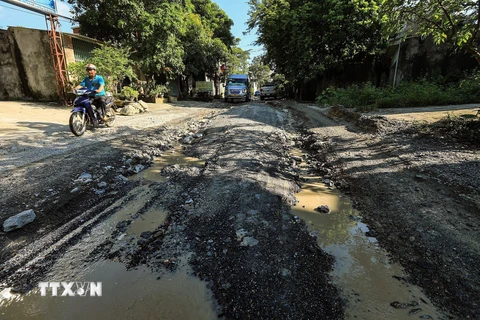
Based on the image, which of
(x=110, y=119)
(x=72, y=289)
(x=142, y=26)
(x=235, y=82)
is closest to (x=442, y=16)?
(x=72, y=289)

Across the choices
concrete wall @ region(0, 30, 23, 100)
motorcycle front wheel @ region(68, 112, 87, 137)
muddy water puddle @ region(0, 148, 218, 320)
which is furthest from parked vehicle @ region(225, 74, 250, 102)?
muddy water puddle @ region(0, 148, 218, 320)

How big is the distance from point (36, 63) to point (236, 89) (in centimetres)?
1153

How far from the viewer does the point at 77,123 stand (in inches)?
225

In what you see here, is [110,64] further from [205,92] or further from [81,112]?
[205,92]

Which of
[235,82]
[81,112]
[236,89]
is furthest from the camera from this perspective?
[235,82]

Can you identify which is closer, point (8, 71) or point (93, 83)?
point (93, 83)

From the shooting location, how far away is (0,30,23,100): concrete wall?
1086 centimetres

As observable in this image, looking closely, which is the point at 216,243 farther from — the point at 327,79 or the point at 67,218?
the point at 327,79

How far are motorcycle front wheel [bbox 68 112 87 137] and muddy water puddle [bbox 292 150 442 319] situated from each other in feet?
16.6

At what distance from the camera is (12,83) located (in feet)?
36.8

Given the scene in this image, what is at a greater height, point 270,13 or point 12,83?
point 270,13

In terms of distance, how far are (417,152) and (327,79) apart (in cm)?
1520

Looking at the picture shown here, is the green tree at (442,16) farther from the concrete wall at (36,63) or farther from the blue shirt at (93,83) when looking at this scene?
the concrete wall at (36,63)

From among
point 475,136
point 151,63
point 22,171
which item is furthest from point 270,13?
point 22,171
